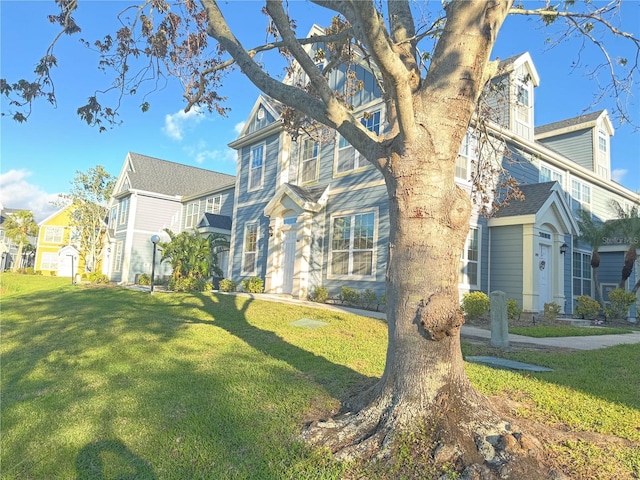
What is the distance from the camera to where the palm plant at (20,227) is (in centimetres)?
4275

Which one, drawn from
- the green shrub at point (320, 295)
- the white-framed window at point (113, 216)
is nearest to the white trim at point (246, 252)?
the green shrub at point (320, 295)

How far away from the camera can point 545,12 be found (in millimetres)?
5016

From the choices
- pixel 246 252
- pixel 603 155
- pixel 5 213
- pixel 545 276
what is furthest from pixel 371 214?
pixel 5 213

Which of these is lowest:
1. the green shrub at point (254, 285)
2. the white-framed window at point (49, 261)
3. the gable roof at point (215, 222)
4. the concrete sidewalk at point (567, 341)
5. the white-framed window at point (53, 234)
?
the concrete sidewalk at point (567, 341)

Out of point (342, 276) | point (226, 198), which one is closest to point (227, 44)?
point (342, 276)

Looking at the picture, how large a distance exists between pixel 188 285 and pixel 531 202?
12.3 m

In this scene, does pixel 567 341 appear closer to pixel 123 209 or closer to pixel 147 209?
pixel 147 209

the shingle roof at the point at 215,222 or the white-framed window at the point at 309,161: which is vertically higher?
the white-framed window at the point at 309,161

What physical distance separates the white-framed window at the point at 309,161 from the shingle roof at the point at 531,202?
22.2 ft

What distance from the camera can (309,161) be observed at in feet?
54.9

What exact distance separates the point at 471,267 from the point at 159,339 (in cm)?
981

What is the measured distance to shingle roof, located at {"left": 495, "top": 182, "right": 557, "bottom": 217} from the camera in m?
13.1

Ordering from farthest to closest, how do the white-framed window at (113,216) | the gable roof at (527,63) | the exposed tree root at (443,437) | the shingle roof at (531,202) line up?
1. the white-framed window at (113,216)
2. the gable roof at (527,63)
3. the shingle roof at (531,202)
4. the exposed tree root at (443,437)

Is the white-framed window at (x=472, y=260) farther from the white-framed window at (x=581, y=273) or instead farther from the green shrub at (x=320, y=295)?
the white-framed window at (x=581, y=273)
